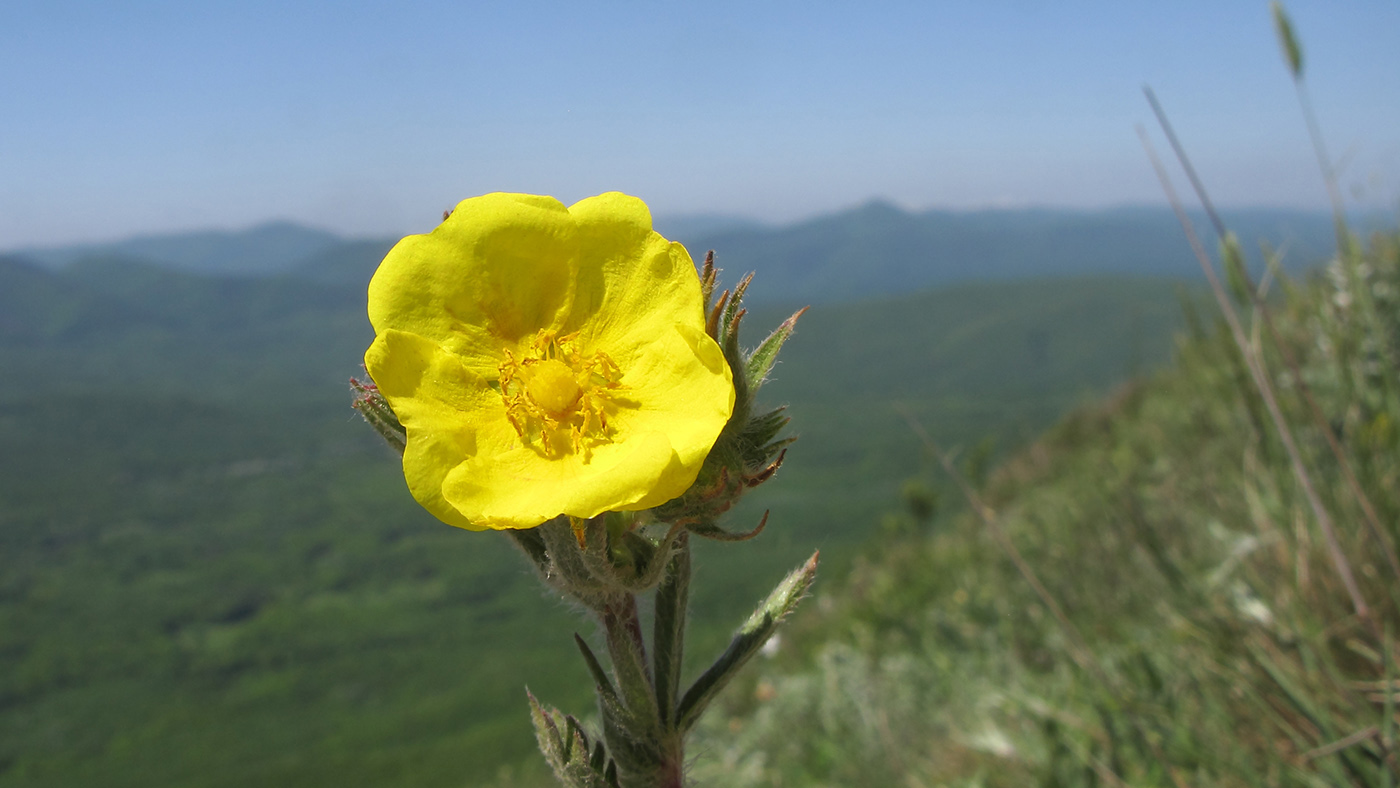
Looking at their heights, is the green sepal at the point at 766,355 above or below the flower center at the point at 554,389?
above

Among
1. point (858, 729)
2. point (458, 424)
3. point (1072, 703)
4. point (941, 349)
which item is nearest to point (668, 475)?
point (458, 424)

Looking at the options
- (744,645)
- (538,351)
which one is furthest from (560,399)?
(744,645)

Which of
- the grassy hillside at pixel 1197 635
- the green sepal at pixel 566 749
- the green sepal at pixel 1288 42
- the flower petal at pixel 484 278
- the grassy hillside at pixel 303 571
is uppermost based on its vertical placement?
the green sepal at pixel 1288 42

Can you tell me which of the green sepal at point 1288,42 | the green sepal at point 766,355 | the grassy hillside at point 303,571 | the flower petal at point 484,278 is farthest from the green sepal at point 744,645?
the grassy hillside at point 303,571

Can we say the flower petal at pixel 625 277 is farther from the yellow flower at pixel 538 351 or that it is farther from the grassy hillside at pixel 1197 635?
the grassy hillside at pixel 1197 635

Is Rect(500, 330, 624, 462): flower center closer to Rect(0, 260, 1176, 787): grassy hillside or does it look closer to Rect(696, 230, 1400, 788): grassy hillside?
Rect(696, 230, 1400, 788): grassy hillside

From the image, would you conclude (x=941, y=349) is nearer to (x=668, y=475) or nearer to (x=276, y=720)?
(x=276, y=720)

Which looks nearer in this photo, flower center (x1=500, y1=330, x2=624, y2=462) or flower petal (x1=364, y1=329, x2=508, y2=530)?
flower petal (x1=364, y1=329, x2=508, y2=530)

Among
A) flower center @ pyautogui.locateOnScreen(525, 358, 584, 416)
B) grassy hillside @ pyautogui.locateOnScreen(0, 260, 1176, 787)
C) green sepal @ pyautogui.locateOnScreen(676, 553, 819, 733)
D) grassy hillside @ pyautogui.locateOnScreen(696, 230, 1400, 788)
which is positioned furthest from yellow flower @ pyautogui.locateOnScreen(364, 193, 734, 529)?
grassy hillside @ pyautogui.locateOnScreen(0, 260, 1176, 787)
